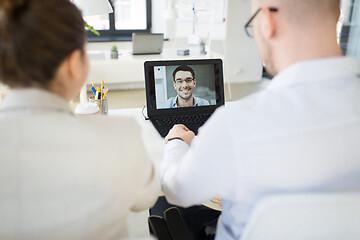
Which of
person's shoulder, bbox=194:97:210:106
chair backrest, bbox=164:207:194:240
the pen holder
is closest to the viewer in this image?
Result: chair backrest, bbox=164:207:194:240

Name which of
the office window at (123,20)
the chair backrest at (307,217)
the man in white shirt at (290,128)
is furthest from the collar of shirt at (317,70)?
the office window at (123,20)

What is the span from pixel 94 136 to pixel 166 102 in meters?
0.79

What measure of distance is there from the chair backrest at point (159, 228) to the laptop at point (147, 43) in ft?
7.66

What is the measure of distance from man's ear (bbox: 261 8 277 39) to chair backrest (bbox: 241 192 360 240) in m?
0.37

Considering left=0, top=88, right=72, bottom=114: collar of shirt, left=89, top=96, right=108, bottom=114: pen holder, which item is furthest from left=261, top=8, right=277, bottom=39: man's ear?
left=89, top=96, right=108, bottom=114: pen holder

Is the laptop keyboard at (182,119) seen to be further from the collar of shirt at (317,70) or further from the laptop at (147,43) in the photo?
the laptop at (147,43)

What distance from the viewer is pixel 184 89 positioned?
1.36 meters

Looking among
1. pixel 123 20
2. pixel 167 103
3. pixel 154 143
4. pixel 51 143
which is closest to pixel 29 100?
pixel 51 143

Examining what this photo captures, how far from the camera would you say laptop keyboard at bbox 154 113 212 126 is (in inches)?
52.5

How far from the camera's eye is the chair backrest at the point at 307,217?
0.57 m

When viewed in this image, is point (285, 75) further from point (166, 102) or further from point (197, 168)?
point (166, 102)

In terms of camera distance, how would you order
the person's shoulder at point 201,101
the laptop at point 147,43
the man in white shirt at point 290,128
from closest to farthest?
the man in white shirt at point 290,128
the person's shoulder at point 201,101
the laptop at point 147,43

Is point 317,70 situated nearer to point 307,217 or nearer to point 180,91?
point 307,217

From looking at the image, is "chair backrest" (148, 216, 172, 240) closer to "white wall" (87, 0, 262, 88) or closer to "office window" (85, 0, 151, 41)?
"white wall" (87, 0, 262, 88)
